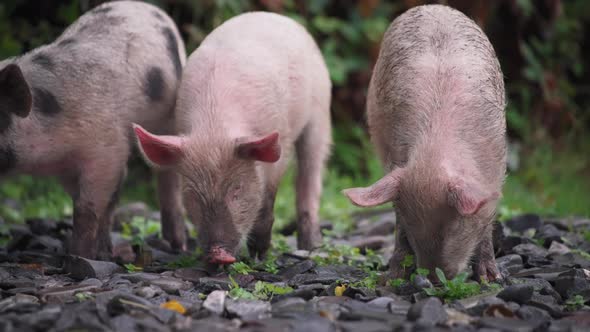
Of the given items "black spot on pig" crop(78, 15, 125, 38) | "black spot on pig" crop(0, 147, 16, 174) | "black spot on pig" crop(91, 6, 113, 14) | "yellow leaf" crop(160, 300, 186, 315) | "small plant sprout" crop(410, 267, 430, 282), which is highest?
"black spot on pig" crop(91, 6, 113, 14)

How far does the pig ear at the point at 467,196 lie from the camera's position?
4438 mm

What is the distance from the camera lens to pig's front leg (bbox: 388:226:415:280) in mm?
5199

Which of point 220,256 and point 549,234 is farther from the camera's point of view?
point 549,234

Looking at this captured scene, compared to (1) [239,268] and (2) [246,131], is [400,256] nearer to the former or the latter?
(1) [239,268]

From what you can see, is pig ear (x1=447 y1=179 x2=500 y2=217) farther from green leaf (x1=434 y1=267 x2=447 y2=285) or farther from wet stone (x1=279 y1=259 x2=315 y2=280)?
wet stone (x1=279 y1=259 x2=315 y2=280)

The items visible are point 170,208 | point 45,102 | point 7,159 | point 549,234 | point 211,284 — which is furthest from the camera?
point 170,208

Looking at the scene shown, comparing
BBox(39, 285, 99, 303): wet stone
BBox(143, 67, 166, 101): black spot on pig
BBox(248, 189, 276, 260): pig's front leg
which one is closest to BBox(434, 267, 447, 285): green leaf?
BBox(248, 189, 276, 260): pig's front leg

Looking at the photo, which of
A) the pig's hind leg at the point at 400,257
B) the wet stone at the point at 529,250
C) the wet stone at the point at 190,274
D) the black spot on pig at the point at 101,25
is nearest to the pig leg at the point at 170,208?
the black spot on pig at the point at 101,25

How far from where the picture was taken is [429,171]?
4742 mm

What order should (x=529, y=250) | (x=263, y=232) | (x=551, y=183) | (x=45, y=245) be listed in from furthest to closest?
(x=551, y=183) → (x=45, y=245) → (x=263, y=232) → (x=529, y=250)

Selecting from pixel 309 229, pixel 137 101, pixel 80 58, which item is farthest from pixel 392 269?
pixel 80 58

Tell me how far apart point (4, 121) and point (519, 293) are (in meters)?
3.57

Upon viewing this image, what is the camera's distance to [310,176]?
7316mm

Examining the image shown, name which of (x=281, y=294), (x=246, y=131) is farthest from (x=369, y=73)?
(x=281, y=294)
